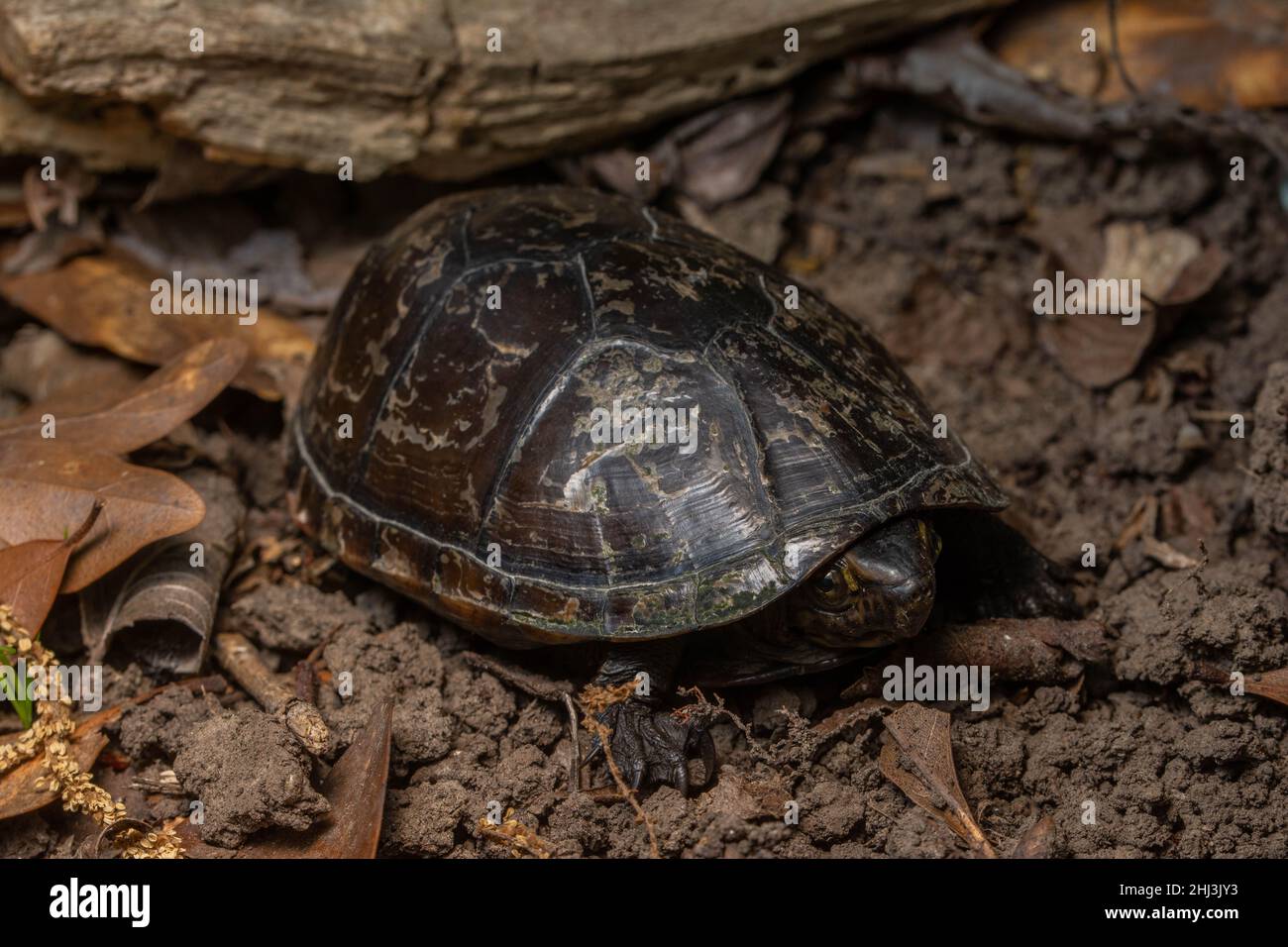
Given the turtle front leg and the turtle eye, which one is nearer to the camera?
the turtle eye

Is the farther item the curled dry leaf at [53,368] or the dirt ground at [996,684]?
the curled dry leaf at [53,368]

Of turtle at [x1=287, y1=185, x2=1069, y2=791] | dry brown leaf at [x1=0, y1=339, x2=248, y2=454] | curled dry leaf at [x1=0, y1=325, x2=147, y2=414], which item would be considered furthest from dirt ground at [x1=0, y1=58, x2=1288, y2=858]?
curled dry leaf at [x1=0, y1=325, x2=147, y2=414]

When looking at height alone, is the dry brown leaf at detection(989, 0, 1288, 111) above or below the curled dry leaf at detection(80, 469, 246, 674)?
above

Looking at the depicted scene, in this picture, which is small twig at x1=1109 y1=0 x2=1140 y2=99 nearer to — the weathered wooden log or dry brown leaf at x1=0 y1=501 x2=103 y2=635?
the weathered wooden log

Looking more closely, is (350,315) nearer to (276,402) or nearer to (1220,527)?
(276,402)

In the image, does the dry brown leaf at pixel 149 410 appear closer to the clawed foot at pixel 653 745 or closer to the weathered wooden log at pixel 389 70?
the weathered wooden log at pixel 389 70

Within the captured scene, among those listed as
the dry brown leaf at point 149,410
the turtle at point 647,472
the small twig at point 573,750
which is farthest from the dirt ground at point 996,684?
the dry brown leaf at point 149,410
